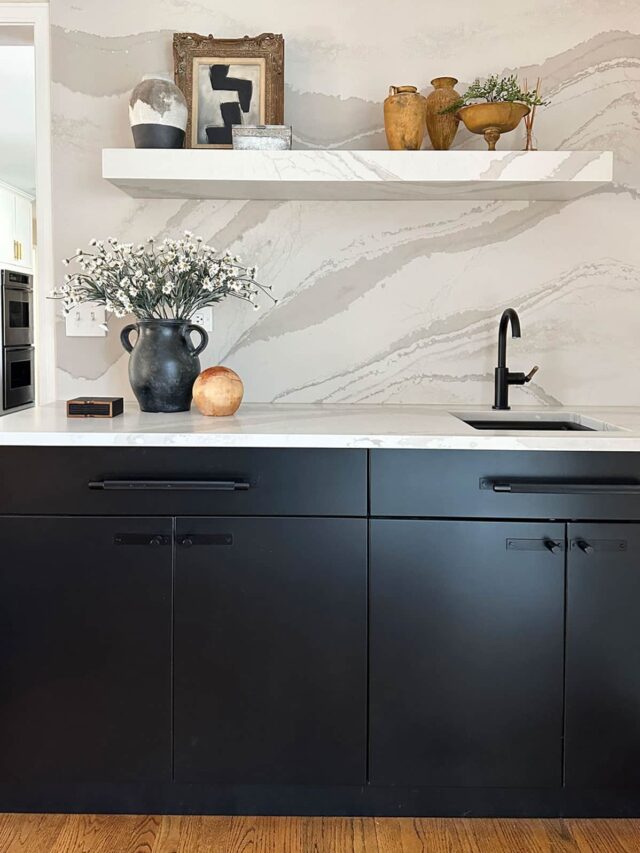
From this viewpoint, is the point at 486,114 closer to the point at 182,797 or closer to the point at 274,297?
the point at 274,297

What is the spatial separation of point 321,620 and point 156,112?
1406 mm

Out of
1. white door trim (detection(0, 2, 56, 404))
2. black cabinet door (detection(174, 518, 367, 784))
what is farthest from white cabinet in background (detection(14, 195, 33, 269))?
black cabinet door (detection(174, 518, 367, 784))

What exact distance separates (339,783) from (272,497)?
2.24 ft

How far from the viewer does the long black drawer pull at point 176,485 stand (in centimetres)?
179

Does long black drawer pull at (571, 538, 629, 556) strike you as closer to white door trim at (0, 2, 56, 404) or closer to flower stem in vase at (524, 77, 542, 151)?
Result: flower stem in vase at (524, 77, 542, 151)

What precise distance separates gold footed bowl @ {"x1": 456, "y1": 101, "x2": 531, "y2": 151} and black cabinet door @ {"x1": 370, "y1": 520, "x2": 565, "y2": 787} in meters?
1.11

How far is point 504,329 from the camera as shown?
2.34m

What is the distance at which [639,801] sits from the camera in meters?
1.87

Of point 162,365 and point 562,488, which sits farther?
point 162,365

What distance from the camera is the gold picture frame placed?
2.36 metres

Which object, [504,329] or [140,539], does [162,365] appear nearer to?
[140,539]

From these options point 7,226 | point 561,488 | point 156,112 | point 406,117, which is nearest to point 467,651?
point 561,488

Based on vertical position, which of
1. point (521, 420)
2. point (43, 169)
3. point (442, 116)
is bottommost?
point (521, 420)

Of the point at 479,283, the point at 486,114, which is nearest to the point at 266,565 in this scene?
the point at 479,283
